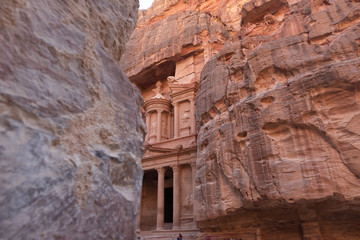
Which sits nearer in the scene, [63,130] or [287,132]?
[63,130]

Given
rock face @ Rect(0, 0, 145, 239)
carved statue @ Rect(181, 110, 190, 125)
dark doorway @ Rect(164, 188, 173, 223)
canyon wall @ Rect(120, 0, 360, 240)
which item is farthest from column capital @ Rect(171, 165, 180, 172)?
rock face @ Rect(0, 0, 145, 239)

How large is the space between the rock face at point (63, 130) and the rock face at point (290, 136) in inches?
278

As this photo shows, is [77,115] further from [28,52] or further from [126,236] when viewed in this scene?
[126,236]

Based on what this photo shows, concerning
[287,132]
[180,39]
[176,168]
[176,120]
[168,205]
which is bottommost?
[168,205]

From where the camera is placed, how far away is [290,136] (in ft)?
26.2

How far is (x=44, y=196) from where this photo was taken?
0.97 metres

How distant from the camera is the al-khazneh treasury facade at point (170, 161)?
17.0m

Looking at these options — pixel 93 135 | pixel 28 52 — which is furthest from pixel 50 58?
pixel 93 135

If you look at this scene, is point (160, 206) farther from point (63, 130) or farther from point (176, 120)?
point (63, 130)

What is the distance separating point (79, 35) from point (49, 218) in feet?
3.29

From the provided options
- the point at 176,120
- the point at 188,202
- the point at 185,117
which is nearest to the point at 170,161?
the point at 188,202

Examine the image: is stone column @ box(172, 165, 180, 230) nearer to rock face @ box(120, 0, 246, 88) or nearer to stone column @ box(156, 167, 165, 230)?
stone column @ box(156, 167, 165, 230)

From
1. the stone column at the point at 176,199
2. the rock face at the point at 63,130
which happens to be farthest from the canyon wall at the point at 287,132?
the rock face at the point at 63,130

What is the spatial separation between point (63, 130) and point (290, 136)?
7.95m
